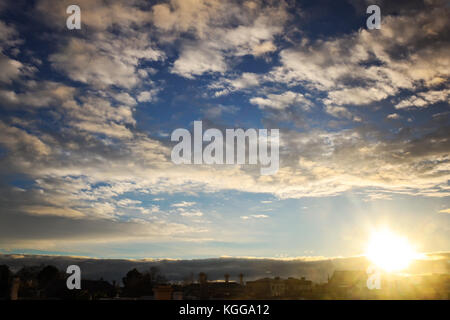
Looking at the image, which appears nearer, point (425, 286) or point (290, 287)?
point (425, 286)

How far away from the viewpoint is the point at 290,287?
56.0 metres

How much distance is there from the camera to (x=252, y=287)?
60750 millimetres

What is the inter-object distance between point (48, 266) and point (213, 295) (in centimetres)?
5845
